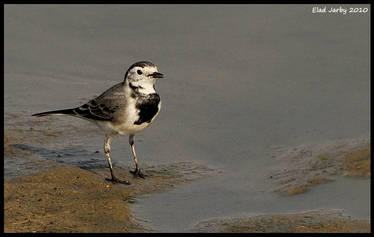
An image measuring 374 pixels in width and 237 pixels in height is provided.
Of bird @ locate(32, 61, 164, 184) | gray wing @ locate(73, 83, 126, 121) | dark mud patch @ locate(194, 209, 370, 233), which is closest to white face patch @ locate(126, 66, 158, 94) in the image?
bird @ locate(32, 61, 164, 184)

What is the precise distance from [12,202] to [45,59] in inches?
231

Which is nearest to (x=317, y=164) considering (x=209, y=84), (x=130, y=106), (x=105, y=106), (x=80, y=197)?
(x=130, y=106)

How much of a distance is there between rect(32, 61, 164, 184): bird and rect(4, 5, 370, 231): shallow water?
0.74 meters

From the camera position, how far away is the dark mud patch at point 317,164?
10.9 m

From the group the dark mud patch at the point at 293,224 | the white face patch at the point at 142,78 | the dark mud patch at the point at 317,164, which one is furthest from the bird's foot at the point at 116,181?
the dark mud patch at the point at 317,164

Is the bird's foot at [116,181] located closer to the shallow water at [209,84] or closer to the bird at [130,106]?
the bird at [130,106]

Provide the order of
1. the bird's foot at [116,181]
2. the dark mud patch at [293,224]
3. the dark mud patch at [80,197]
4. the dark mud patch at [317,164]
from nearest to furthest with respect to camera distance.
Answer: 1. the dark mud patch at [293,224]
2. the dark mud patch at [80,197]
3. the dark mud patch at [317,164]
4. the bird's foot at [116,181]

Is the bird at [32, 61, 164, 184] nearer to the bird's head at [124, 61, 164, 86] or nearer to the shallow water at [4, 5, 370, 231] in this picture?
the bird's head at [124, 61, 164, 86]

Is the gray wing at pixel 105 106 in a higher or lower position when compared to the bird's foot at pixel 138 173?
higher

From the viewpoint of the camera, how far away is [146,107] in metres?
11.4

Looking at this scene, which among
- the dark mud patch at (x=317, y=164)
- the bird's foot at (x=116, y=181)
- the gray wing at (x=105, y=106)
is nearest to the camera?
the dark mud patch at (x=317, y=164)

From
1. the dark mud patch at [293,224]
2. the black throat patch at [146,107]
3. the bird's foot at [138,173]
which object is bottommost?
the dark mud patch at [293,224]

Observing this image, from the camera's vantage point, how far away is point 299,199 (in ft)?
34.5

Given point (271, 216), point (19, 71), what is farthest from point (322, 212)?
point (19, 71)
